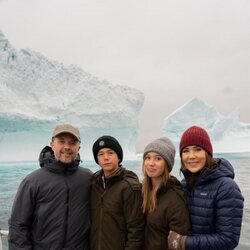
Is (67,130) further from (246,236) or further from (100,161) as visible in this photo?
(246,236)

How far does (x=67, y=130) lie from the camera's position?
143cm

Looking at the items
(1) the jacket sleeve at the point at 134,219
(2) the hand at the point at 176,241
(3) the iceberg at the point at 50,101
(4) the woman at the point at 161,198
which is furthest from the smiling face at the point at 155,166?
(3) the iceberg at the point at 50,101

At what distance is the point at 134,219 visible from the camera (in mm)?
1317

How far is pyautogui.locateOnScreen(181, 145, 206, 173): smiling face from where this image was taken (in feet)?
4.08

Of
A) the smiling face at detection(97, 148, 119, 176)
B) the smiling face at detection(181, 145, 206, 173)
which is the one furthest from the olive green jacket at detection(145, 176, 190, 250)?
the smiling face at detection(97, 148, 119, 176)

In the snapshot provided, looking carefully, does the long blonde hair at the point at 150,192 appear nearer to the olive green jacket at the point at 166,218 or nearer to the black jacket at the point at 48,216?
the olive green jacket at the point at 166,218

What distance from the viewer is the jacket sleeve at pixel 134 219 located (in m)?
1.31

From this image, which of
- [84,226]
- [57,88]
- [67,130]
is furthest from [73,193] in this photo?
[57,88]

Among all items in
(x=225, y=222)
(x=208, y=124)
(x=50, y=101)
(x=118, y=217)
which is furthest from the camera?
(x=208, y=124)

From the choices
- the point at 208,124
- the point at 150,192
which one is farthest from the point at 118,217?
the point at 208,124

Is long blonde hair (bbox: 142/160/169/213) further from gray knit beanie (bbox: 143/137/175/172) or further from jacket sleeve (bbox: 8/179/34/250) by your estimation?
jacket sleeve (bbox: 8/179/34/250)

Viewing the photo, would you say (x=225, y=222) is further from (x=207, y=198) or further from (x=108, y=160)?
(x=108, y=160)

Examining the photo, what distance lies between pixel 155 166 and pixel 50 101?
13720 mm

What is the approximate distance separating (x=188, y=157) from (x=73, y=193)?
1.64 feet
